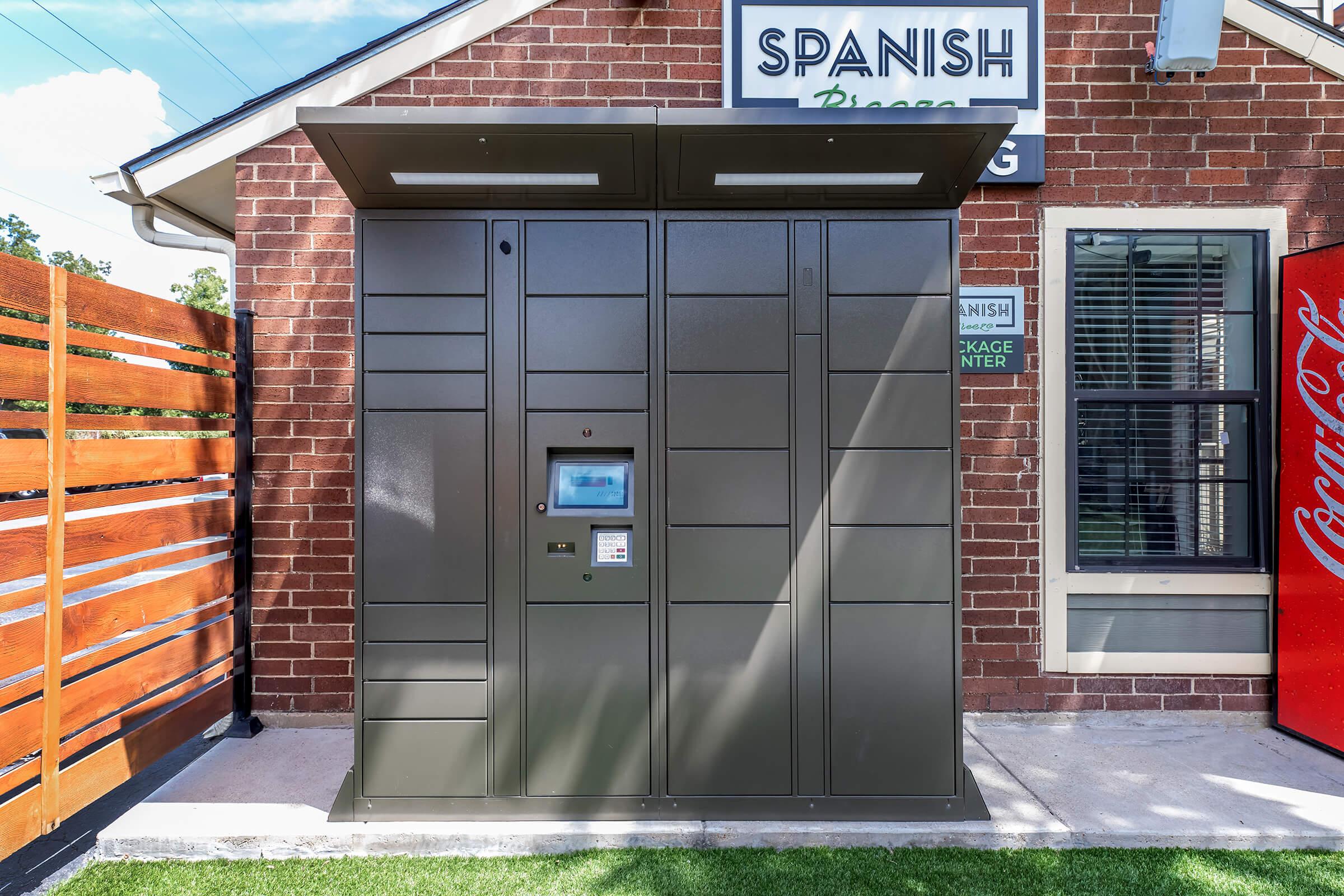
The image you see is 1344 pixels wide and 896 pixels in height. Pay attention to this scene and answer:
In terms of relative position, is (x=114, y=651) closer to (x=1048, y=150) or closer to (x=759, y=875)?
(x=759, y=875)

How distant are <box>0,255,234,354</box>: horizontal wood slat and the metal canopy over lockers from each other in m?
1.08

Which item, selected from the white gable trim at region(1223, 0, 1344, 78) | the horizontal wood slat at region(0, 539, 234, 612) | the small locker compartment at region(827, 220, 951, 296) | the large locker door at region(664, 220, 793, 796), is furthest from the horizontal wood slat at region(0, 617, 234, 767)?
the white gable trim at region(1223, 0, 1344, 78)

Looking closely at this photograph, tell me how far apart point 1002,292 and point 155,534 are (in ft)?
15.1

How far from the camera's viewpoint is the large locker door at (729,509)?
3.01 metres

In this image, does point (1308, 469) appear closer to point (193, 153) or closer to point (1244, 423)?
point (1244, 423)

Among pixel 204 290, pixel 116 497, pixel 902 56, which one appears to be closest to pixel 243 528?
pixel 116 497

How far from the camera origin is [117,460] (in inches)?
120

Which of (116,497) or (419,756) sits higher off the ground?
(116,497)

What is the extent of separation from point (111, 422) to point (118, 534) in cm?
56

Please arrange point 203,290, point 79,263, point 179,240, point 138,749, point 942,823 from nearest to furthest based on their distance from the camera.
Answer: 1. point 942,823
2. point 138,749
3. point 179,240
4. point 79,263
5. point 203,290

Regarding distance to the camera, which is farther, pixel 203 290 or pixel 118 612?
pixel 203 290

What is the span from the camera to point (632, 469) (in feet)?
10.0

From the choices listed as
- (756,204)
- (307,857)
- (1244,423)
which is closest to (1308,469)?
(1244,423)

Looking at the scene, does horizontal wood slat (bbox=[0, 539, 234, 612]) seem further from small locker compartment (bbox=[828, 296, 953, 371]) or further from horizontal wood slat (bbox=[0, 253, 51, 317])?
small locker compartment (bbox=[828, 296, 953, 371])
